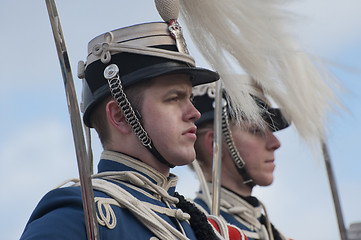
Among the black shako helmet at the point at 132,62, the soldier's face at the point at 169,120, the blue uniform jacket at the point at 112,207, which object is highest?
the black shako helmet at the point at 132,62

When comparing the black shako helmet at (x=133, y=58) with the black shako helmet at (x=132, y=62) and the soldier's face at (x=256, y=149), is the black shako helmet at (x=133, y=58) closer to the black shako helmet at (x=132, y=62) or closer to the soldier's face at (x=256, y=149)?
the black shako helmet at (x=132, y=62)

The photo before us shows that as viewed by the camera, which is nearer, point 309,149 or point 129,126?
point 129,126

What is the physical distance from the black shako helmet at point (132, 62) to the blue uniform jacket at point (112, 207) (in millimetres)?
111

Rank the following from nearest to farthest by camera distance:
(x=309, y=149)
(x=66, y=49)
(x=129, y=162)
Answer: (x=66, y=49), (x=129, y=162), (x=309, y=149)

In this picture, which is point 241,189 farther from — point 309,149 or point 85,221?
point 85,221

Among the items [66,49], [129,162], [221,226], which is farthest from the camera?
[221,226]

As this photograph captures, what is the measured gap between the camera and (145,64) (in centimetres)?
313

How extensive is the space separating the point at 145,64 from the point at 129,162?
0.42 metres

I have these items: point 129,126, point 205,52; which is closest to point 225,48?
point 205,52

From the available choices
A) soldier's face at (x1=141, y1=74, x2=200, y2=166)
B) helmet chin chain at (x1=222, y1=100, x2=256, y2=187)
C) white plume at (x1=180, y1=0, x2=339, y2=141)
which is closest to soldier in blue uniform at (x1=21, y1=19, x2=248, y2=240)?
soldier's face at (x1=141, y1=74, x2=200, y2=166)

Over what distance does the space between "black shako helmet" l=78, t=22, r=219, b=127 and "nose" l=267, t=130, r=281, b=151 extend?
5.82 feet

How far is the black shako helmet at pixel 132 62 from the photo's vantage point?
310cm

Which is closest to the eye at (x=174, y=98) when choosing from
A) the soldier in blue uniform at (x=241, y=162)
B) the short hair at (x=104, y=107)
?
the short hair at (x=104, y=107)

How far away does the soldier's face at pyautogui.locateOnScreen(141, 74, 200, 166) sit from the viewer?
3078 mm
